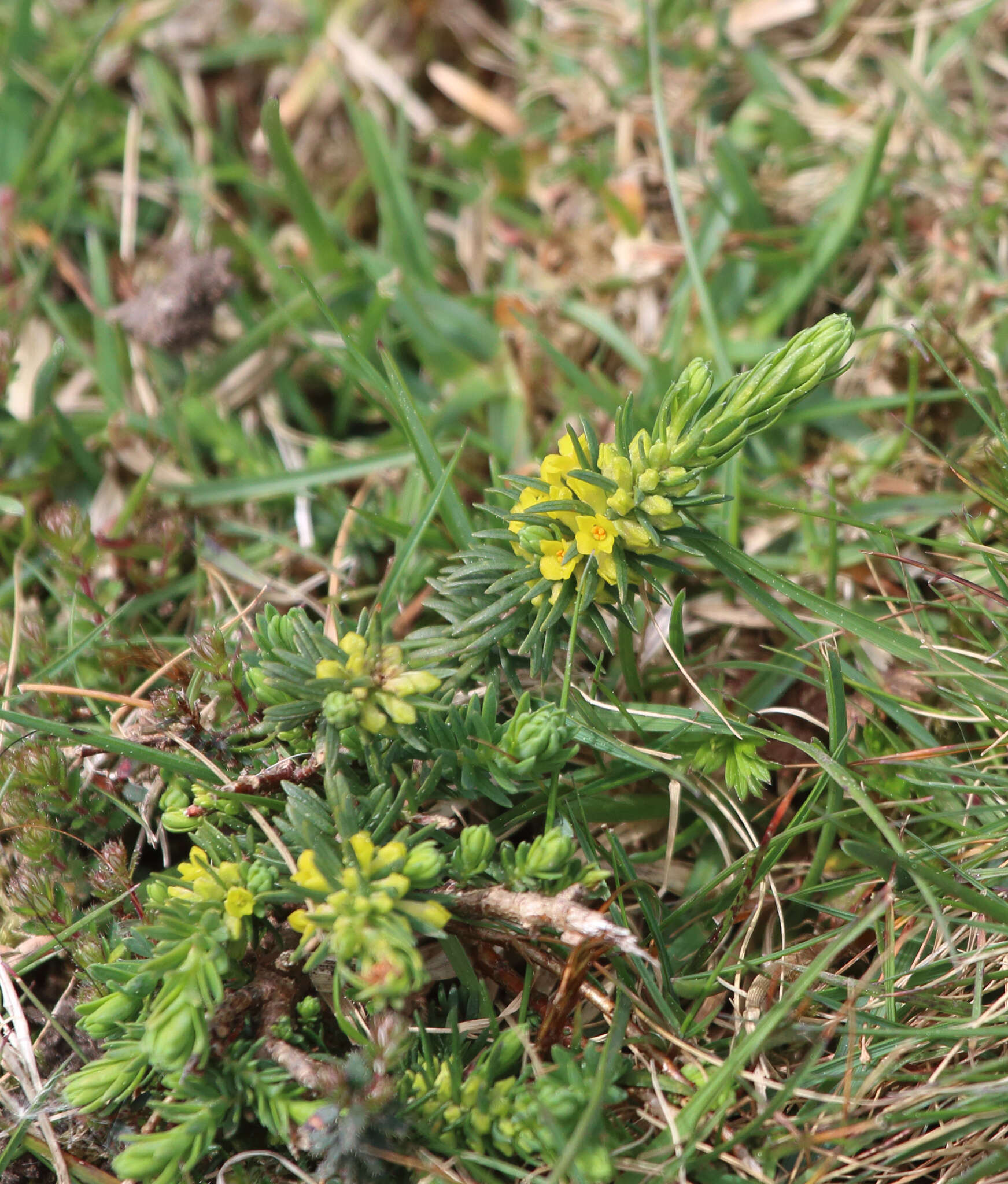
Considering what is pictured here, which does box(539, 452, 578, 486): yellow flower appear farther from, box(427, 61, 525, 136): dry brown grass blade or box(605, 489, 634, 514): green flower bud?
box(427, 61, 525, 136): dry brown grass blade

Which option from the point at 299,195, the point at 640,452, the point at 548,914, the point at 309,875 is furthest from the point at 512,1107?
the point at 299,195

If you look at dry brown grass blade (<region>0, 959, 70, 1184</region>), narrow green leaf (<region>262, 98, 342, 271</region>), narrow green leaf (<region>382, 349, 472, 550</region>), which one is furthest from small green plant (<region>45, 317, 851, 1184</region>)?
narrow green leaf (<region>262, 98, 342, 271</region>)

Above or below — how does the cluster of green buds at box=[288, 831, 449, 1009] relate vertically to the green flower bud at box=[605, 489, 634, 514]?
below

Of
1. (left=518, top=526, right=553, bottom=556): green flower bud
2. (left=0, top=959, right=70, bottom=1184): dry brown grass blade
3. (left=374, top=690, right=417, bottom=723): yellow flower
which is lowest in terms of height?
(left=0, top=959, right=70, bottom=1184): dry brown grass blade

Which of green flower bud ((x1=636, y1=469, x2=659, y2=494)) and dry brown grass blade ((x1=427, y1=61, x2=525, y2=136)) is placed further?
dry brown grass blade ((x1=427, y1=61, x2=525, y2=136))

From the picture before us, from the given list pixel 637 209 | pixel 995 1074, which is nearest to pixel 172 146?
pixel 637 209

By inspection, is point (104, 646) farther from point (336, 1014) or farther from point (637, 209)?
point (637, 209)
